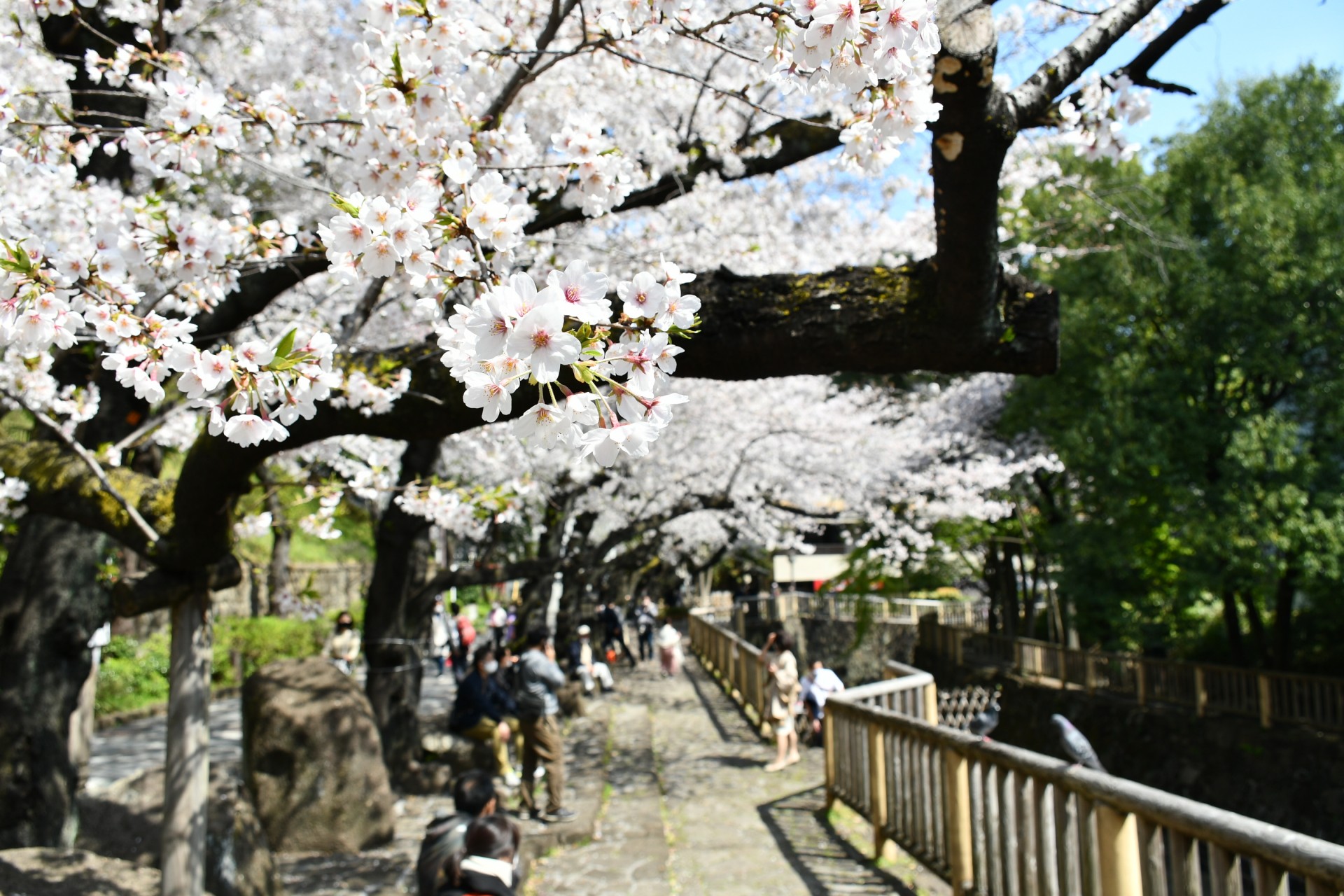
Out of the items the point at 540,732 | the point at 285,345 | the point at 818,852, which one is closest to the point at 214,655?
the point at 540,732

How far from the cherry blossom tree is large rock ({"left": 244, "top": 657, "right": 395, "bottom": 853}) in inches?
63.8

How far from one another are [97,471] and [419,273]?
2.47 m

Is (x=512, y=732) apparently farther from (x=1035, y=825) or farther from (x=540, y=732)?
(x=1035, y=825)

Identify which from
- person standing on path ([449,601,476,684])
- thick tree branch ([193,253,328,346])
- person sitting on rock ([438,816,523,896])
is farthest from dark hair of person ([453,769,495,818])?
person standing on path ([449,601,476,684])

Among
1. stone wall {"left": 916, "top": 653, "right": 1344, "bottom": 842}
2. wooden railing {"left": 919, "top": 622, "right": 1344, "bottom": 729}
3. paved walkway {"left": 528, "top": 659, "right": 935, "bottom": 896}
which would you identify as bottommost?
stone wall {"left": 916, "top": 653, "right": 1344, "bottom": 842}

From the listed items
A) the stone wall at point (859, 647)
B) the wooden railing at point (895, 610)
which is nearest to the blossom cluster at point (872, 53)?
the wooden railing at point (895, 610)

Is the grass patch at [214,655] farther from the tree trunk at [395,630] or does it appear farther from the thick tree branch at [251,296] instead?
the thick tree branch at [251,296]

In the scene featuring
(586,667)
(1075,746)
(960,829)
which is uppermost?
(1075,746)

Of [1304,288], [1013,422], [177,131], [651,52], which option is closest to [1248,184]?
[1304,288]

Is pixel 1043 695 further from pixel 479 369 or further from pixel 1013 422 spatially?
pixel 479 369

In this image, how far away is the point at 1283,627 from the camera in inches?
584

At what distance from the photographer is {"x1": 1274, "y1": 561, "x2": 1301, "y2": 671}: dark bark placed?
1429cm

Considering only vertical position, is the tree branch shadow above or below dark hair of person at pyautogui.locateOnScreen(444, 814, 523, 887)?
below

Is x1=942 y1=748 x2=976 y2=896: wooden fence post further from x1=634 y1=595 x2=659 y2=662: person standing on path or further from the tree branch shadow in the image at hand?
x1=634 y1=595 x2=659 y2=662: person standing on path
